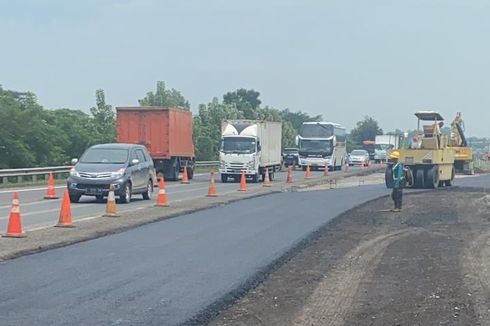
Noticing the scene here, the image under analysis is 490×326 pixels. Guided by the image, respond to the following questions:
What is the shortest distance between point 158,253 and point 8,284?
12.1 feet

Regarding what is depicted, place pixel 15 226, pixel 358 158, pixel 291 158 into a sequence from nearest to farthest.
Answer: pixel 15 226
pixel 291 158
pixel 358 158

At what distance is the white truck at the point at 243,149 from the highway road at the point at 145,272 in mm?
23414

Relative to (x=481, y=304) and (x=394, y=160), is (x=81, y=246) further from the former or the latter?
(x=394, y=160)

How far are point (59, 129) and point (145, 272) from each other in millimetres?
42287

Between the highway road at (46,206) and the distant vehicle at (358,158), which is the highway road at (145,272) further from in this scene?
the distant vehicle at (358,158)

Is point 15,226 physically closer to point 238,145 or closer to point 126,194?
point 126,194

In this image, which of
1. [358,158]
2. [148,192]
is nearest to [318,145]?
[358,158]

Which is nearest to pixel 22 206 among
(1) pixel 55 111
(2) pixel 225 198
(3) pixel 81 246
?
(2) pixel 225 198

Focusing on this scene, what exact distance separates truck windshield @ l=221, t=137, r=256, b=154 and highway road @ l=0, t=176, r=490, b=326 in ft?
77.9

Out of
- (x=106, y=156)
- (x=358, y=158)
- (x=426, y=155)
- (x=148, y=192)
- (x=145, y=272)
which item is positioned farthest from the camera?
(x=358, y=158)

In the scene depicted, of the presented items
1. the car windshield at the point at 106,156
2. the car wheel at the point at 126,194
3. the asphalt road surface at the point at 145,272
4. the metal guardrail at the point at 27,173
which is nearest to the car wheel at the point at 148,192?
the car windshield at the point at 106,156

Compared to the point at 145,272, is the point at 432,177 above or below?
above

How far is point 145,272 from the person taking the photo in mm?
12414

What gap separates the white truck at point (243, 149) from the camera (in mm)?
44656
